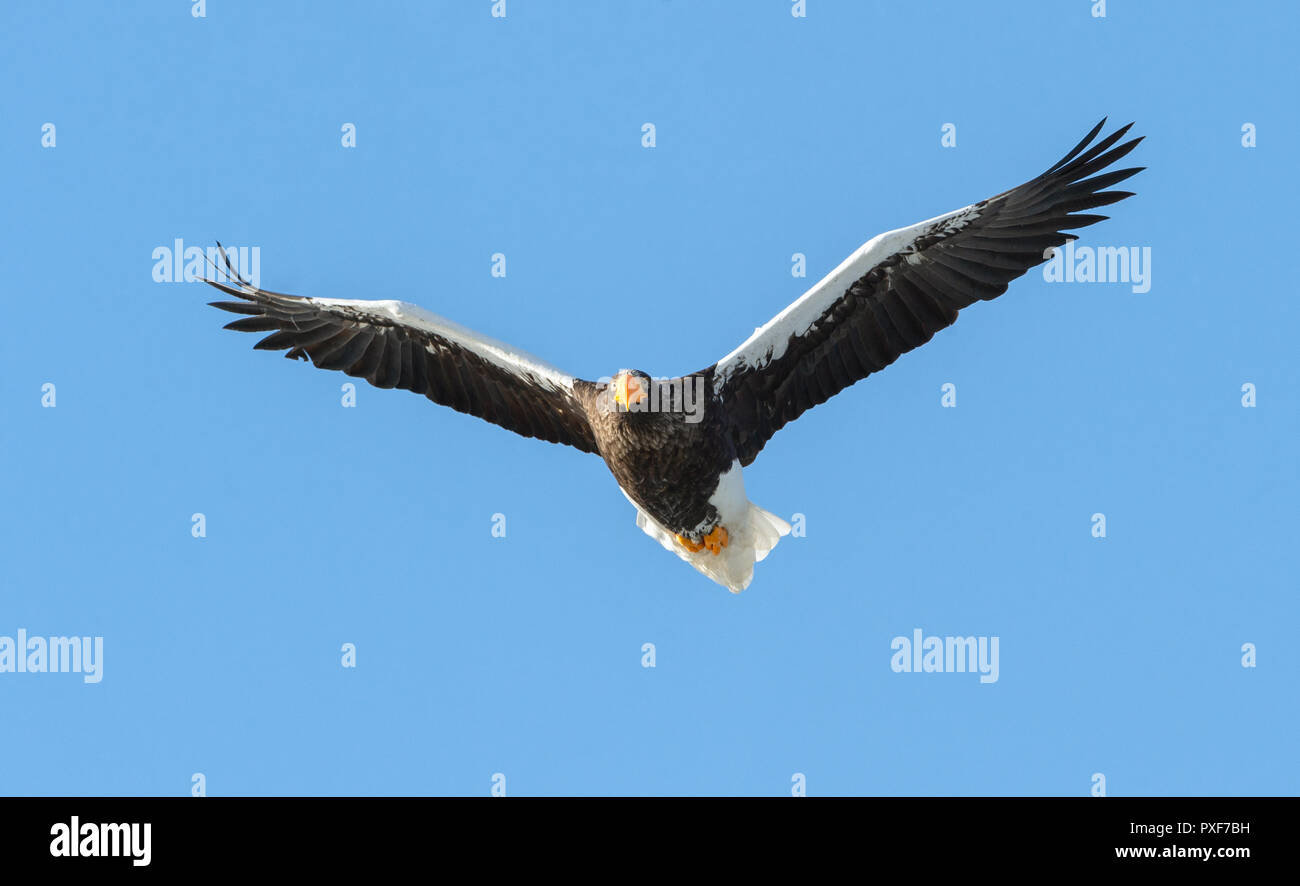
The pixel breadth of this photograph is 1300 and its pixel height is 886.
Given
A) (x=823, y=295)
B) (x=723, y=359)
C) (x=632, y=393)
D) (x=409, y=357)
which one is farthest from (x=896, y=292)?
(x=409, y=357)

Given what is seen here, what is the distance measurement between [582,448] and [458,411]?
92 cm

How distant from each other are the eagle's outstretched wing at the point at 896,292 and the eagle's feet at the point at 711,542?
Answer: 55 centimetres

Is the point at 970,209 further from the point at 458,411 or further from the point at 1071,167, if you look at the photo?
the point at 458,411

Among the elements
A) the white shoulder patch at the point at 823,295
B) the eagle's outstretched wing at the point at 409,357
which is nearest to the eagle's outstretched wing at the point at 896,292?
the white shoulder patch at the point at 823,295

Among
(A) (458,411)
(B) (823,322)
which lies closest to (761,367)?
(B) (823,322)

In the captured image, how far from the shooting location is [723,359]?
11.5 m

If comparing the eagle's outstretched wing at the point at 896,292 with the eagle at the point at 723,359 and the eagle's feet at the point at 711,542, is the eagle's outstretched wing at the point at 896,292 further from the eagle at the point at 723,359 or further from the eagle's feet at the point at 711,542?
the eagle's feet at the point at 711,542

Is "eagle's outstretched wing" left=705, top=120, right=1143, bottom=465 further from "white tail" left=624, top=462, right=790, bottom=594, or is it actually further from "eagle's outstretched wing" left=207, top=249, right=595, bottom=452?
"eagle's outstretched wing" left=207, top=249, right=595, bottom=452

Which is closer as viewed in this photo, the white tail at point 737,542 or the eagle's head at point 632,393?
the eagle's head at point 632,393

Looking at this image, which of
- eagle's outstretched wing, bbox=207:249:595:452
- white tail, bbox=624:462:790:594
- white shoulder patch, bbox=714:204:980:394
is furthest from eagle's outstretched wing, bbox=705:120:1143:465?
eagle's outstretched wing, bbox=207:249:595:452

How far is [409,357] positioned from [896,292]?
3.37 metres

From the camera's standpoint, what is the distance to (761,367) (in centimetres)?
1165

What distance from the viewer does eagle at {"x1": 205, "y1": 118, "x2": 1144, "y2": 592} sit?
11164mm

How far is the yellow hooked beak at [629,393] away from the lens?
35.9 feet
